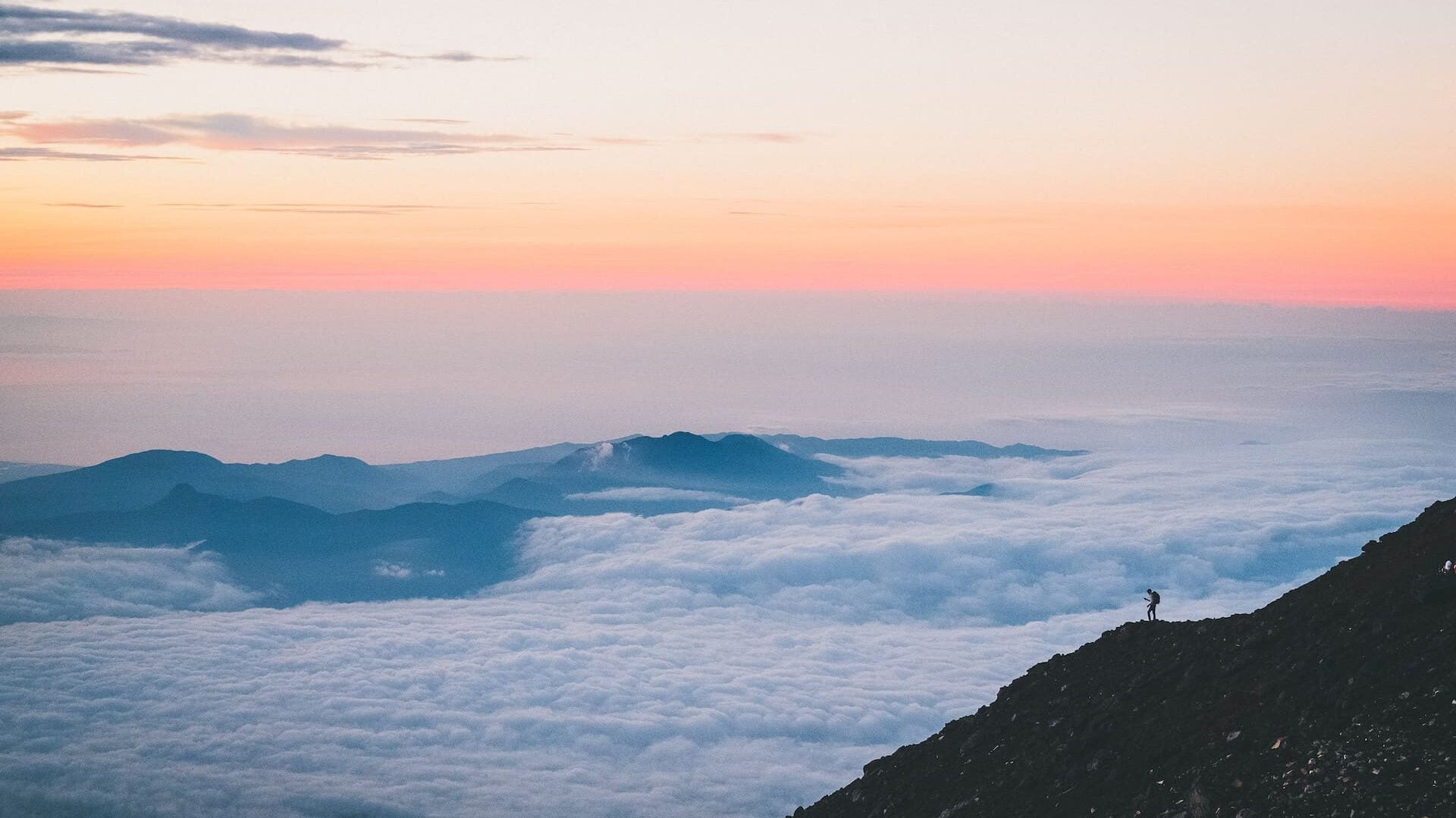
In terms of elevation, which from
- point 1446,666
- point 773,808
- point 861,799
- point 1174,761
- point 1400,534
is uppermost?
point 1400,534

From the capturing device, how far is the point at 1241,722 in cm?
3778

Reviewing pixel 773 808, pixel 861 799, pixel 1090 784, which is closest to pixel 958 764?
pixel 861 799

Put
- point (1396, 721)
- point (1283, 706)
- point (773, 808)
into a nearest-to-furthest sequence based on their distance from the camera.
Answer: point (1396, 721), point (1283, 706), point (773, 808)

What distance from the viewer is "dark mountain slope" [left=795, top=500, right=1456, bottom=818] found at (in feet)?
101

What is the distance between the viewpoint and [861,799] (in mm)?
50656

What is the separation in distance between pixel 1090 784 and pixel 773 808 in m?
163

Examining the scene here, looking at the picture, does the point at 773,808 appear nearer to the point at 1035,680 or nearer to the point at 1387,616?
the point at 1035,680

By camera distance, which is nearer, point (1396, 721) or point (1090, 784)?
point (1396, 721)

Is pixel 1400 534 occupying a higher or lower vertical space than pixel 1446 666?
higher

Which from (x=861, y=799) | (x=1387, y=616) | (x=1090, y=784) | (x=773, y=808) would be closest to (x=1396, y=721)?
(x=1387, y=616)

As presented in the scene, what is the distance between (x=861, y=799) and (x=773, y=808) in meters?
152

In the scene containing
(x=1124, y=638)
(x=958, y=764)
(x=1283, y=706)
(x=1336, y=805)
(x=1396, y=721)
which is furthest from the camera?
(x=1124, y=638)

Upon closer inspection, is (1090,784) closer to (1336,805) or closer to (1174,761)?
(1174,761)

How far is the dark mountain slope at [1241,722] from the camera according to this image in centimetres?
3080
